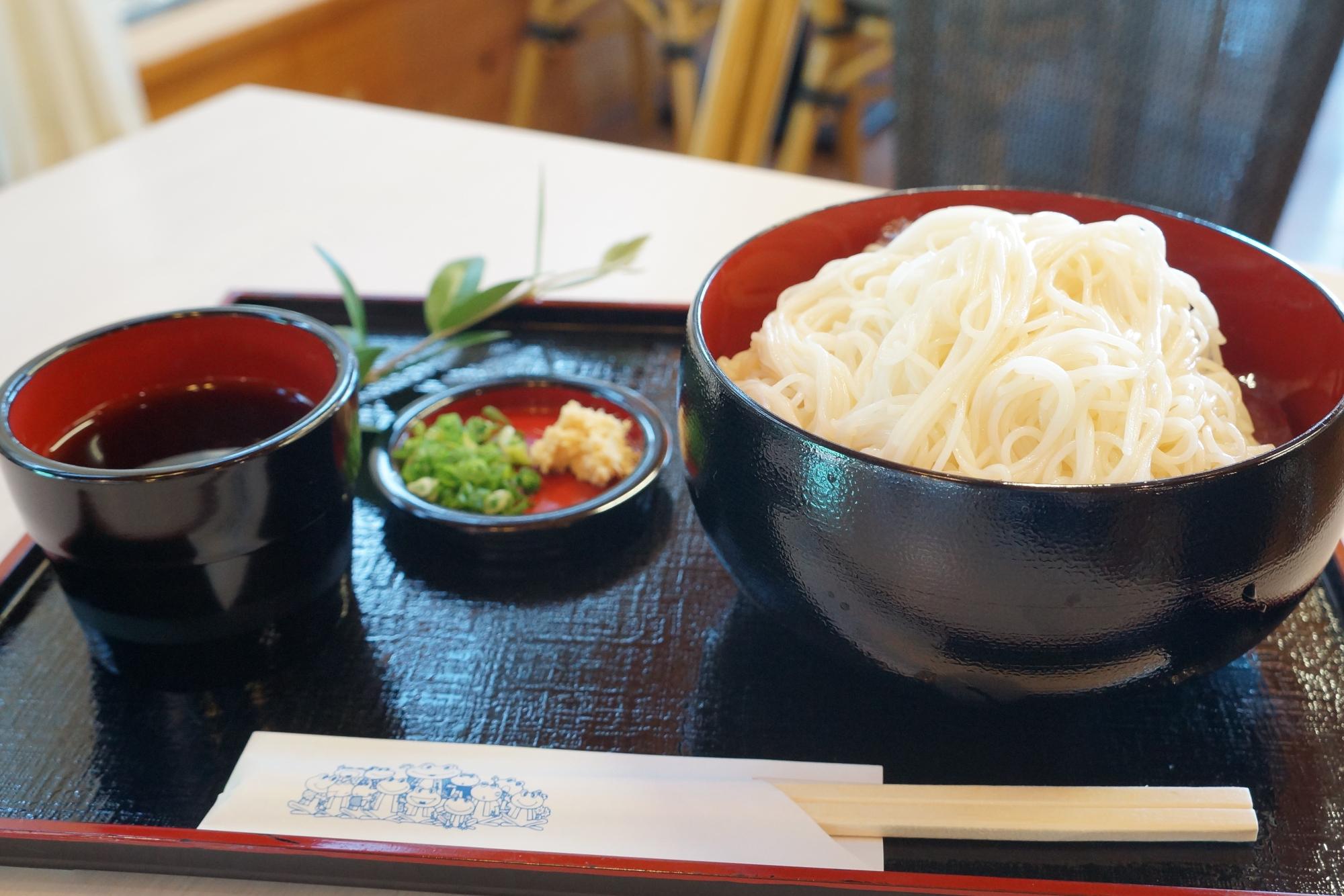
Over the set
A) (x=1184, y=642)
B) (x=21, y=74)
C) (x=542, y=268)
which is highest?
(x=1184, y=642)

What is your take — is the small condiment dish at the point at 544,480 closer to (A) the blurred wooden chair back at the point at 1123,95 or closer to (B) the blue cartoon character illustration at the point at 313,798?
Result: (B) the blue cartoon character illustration at the point at 313,798

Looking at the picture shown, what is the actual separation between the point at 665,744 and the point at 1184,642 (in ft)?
0.92

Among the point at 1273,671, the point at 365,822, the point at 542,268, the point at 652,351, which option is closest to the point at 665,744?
the point at 365,822

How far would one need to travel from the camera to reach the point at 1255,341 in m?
0.73

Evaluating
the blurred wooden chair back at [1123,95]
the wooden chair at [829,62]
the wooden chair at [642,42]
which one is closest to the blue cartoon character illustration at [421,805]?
the blurred wooden chair back at [1123,95]

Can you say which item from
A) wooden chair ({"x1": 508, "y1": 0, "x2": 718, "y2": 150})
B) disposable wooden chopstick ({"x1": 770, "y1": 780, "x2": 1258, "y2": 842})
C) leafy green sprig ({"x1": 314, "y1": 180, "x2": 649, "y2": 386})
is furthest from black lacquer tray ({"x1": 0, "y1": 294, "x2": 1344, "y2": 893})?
wooden chair ({"x1": 508, "y1": 0, "x2": 718, "y2": 150})

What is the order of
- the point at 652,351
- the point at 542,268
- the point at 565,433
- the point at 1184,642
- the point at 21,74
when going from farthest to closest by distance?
the point at 21,74
the point at 542,268
the point at 652,351
the point at 565,433
the point at 1184,642

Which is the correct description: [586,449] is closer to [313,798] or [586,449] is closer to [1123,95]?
[313,798]

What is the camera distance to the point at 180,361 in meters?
0.79

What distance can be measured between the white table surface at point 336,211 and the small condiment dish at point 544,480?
23 centimetres

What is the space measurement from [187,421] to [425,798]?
345mm

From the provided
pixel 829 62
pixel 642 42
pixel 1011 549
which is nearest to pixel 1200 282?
pixel 1011 549

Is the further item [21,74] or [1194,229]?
[21,74]

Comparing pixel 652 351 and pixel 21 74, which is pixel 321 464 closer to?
pixel 652 351
